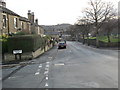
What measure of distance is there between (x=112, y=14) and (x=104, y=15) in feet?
6.95

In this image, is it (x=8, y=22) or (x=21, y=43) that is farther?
(x=8, y=22)

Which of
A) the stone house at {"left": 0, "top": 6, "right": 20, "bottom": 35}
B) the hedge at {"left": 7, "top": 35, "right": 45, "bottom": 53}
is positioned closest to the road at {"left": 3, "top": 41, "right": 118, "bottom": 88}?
the hedge at {"left": 7, "top": 35, "right": 45, "bottom": 53}

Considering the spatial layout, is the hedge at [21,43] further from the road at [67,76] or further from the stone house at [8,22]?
the road at [67,76]

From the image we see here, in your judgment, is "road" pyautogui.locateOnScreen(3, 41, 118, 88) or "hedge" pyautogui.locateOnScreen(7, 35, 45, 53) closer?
"road" pyautogui.locateOnScreen(3, 41, 118, 88)

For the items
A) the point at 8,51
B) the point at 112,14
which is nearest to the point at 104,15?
the point at 112,14

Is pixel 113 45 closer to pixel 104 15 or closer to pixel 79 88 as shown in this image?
pixel 104 15

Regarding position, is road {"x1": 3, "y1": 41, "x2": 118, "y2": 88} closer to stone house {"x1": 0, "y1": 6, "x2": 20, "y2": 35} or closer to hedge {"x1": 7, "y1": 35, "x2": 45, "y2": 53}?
hedge {"x1": 7, "y1": 35, "x2": 45, "y2": 53}

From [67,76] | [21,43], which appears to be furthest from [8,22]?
[67,76]

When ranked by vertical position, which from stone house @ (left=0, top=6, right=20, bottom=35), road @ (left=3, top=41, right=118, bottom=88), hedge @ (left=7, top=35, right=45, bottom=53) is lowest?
road @ (left=3, top=41, right=118, bottom=88)

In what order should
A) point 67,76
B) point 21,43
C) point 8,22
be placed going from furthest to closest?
1. point 8,22
2. point 21,43
3. point 67,76

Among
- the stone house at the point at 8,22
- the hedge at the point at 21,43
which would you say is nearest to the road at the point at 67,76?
the hedge at the point at 21,43

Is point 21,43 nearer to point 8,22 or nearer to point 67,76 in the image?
point 8,22

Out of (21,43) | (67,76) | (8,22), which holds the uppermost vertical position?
(8,22)

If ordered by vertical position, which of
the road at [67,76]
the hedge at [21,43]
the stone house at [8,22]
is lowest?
the road at [67,76]
